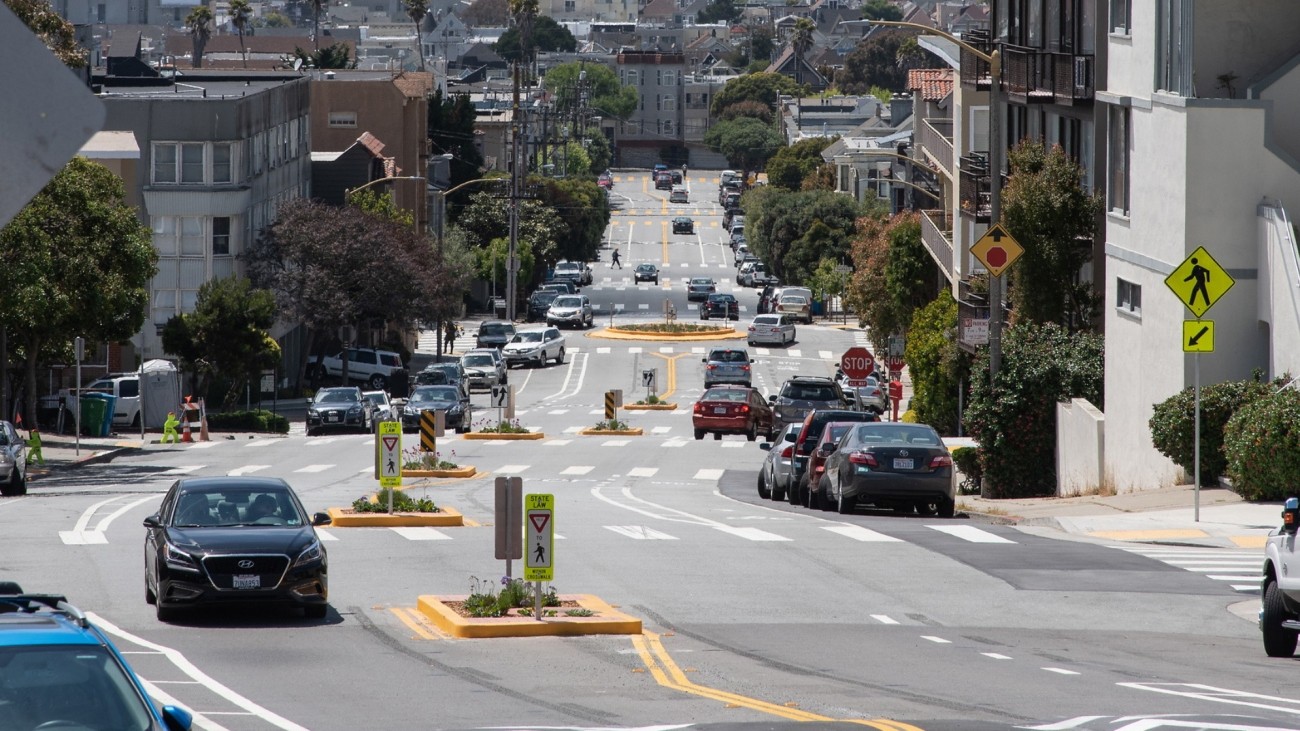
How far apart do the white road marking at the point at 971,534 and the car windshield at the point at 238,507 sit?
9.36m

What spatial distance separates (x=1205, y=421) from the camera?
25.0 metres

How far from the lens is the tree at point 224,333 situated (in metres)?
57.8

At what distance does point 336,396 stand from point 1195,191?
33386 mm

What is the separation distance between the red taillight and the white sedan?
58.3 metres

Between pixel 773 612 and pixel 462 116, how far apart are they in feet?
346

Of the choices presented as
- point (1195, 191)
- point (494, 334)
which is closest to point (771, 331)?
point (494, 334)

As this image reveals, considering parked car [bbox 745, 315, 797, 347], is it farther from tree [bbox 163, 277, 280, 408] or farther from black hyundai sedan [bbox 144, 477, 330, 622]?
black hyundai sedan [bbox 144, 477, 330, 622]

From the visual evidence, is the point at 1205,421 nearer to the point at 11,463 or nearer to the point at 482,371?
the point at 11,463

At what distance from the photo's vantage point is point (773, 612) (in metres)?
17.4

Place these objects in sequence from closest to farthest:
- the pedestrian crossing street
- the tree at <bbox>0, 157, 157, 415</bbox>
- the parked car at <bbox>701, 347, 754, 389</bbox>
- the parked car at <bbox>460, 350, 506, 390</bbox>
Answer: the pedestrian crossing street
the tree at <bbox>0, 157, 157, 415</bbox>
the parked car at <bbox>701, 347, 754, 389</bbox>
the parked car at <bbox>460, 350, 506, 390</bbox>

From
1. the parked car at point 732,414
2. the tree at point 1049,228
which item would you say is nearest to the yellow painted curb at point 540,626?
the tree at point 1049,228

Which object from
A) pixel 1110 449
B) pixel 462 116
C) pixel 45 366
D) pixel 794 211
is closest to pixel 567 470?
pixel 1110 449

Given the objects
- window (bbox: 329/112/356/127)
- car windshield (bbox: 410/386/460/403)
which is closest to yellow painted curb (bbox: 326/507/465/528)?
car windshield (bbox: 410/386/460/403)

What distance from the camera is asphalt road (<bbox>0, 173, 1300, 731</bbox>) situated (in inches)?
486
